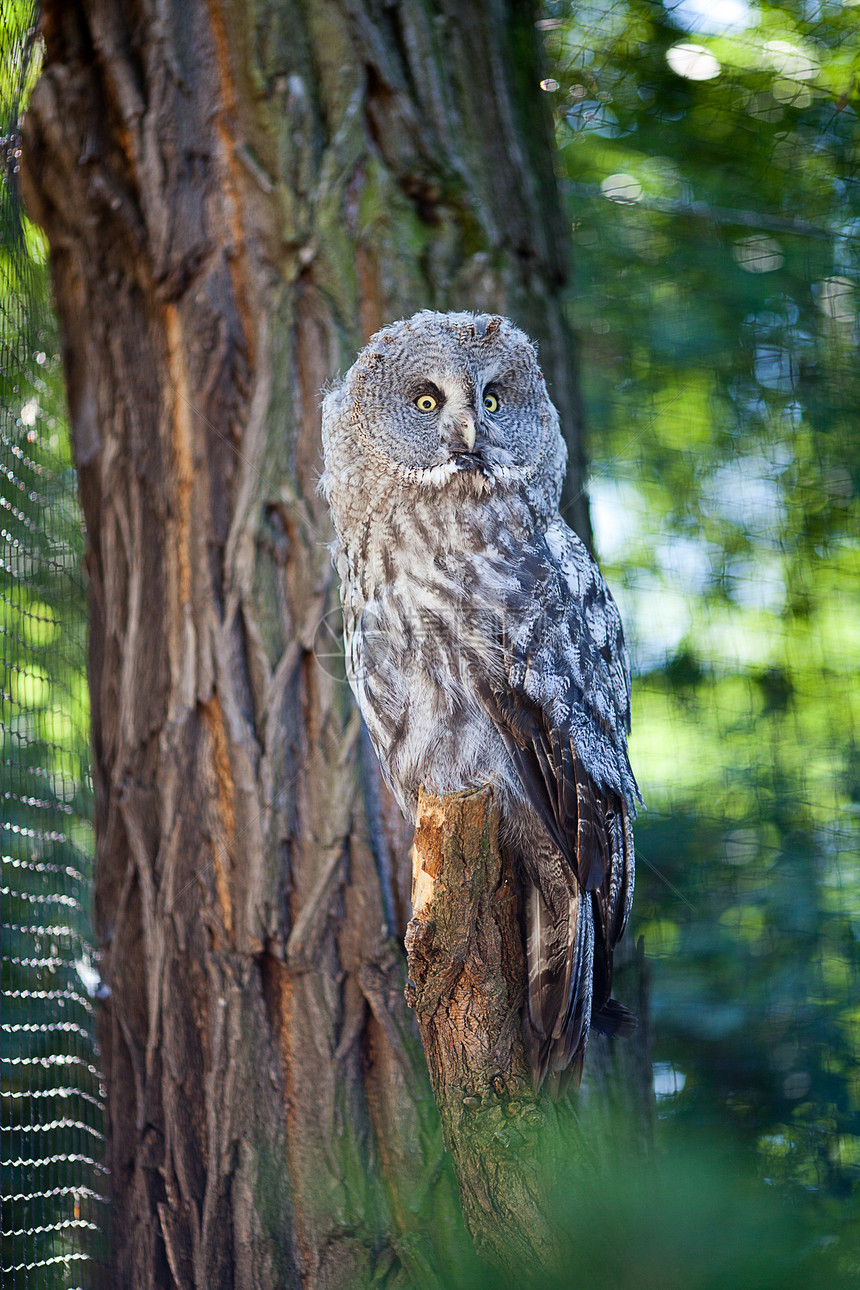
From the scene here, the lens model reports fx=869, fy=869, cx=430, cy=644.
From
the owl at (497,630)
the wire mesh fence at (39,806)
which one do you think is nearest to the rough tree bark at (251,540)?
the wire mesh fence at (39,806)

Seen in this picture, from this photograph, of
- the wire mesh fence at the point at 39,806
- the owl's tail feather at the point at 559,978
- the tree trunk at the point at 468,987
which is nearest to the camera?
the tree trunk at the point at 468,987

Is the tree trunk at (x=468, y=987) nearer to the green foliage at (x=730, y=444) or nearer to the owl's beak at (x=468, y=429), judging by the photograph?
the owl's beak at (x=468, y=429)

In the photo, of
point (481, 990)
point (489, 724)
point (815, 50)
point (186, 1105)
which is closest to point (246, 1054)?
point (186, 1105)

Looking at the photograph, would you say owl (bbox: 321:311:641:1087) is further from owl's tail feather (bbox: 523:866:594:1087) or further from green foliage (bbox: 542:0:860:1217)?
green foliage (bbox: 542:0:860:1217)

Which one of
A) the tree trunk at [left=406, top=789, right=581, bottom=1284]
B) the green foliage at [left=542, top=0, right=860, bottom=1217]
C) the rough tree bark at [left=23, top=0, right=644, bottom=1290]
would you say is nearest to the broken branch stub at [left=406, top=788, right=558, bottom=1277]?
the tree trunk at [left=406, top=789, right=581, bottom=1284]

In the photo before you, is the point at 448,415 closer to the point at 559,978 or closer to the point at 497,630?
the point at 497,630

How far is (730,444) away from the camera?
8.10 feet

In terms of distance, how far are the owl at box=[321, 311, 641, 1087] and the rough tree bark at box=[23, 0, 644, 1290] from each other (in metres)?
0.36

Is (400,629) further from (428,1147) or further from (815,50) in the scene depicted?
(815,50)

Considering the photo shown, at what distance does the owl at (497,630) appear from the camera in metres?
1.28

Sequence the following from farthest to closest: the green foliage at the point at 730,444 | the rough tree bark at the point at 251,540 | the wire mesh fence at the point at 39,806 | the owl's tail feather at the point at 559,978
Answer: the green foliage at the point at 730,444, the wire mesh fence at the point at 39,806, the rough tree bark at the point at 251,540, the owl's tail feather at the point at 559,978

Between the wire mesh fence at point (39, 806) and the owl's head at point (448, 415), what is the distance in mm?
878

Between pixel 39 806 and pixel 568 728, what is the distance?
4.11 feet

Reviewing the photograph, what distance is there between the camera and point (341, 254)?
5.78 ft
